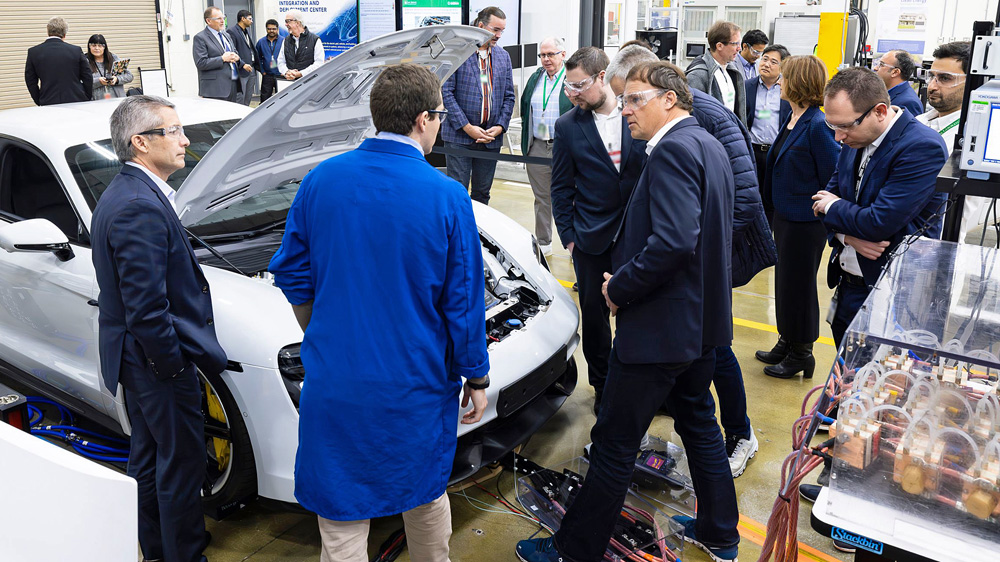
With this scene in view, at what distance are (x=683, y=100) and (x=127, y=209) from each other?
5.56 ft

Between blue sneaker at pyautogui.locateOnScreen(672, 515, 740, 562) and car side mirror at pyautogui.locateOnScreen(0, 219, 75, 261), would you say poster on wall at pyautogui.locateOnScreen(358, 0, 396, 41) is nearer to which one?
car side mirror at pyautogui.locateOnScreen(0, 219, 75, 261)

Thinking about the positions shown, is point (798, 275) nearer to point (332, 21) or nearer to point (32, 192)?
point (32, 192)

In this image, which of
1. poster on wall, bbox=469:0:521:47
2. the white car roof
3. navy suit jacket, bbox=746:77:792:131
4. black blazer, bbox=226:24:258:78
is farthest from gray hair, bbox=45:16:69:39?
navy suit jacket, bbox=746:77:792:131

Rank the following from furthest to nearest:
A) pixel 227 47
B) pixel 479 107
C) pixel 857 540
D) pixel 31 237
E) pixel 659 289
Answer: pixel 227 47, pixel 479 107, pixel 31 237, pixel 659 289, pixel 857 540

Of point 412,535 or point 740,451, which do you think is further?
point 740,451

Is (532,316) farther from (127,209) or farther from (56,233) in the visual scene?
(56,233)

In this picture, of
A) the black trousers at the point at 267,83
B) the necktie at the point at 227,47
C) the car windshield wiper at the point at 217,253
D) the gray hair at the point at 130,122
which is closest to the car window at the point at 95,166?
the car windshield wiper at the point at 217,253

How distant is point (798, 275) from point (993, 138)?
1.60 m

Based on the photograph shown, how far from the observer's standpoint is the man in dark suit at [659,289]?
2359 millimetres

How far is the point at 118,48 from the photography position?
1580 centimetres

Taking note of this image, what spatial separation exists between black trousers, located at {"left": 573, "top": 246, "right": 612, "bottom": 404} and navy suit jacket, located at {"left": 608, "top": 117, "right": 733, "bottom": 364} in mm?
987

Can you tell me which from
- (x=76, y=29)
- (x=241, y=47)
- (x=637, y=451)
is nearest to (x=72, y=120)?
(x=637, y=451)

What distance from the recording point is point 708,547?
2.88 metres

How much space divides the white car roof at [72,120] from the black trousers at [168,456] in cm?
141
